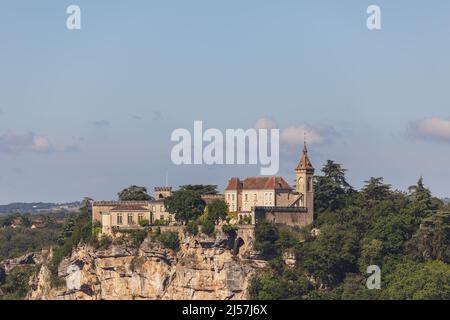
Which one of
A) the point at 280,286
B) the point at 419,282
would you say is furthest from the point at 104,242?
the point at 419,282

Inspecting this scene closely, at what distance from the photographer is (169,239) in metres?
89.2

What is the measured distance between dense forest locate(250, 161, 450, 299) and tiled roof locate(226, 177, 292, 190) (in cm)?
298

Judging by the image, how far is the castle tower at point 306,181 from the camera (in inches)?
3568

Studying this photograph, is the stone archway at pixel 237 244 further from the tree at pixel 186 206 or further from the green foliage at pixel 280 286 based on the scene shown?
the tree at pixel 186 206

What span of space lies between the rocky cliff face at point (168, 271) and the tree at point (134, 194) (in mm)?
6380

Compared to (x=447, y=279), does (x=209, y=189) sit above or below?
above

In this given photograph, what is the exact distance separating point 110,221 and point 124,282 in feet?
13.7

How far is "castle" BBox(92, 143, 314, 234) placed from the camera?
88625mm

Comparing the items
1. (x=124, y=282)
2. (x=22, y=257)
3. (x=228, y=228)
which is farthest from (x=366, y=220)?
(x=22, y=257)

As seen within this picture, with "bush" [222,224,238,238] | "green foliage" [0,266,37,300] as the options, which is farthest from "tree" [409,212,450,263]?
"green foliage" [0,266,37,300]

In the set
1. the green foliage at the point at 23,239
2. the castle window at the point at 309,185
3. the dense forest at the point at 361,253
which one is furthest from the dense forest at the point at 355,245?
the green foliage at the point at 23,239
